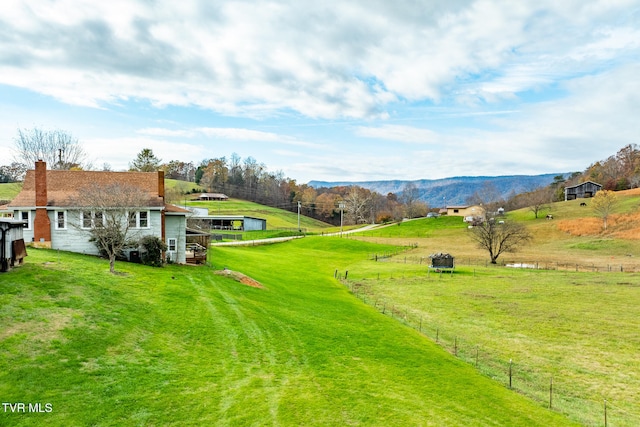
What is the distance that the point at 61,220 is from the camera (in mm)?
31547

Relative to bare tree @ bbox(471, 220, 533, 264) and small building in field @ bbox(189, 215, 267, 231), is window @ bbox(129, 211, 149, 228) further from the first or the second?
small building in field @ bbox(189, 215, 267, 231)

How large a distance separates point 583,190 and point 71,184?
147518 mm

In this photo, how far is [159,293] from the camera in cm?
2286

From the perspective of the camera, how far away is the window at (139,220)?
32.4 metres

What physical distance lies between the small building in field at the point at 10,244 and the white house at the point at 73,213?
9.00 meters

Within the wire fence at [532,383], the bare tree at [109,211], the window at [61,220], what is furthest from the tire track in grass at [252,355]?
the window at [61,220]

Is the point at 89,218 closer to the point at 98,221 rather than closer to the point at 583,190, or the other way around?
the point at 98,221

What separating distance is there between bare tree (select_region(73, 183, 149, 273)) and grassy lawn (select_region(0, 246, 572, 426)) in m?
2.50

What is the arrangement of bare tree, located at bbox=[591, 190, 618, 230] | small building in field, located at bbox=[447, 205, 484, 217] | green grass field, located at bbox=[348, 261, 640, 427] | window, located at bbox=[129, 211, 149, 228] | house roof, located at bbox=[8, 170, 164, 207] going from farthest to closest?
small building in field, located at bbox=[447, 205, 484, 217] → bare tree, located at bbox=[591, 190, 618, 230] → window, located at bbox=[129, 211, 149, 228] → house roof, located at bbox=[8, 170, 164, 207] → green grass field, located at bbox=[348, 261, 640, 427]

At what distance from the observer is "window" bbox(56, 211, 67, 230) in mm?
31375

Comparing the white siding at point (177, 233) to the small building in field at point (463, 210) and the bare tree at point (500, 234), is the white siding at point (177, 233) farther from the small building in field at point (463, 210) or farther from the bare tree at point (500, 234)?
the small building in field at point (463, 210)

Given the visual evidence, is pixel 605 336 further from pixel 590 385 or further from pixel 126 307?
pixel 126 307

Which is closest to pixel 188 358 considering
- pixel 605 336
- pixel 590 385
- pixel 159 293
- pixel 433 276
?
pixel 159 293

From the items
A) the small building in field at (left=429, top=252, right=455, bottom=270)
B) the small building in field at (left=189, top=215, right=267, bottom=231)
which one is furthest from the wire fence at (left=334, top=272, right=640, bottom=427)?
the small building in field at (left=189, top=215, right=267, bottom=231)
